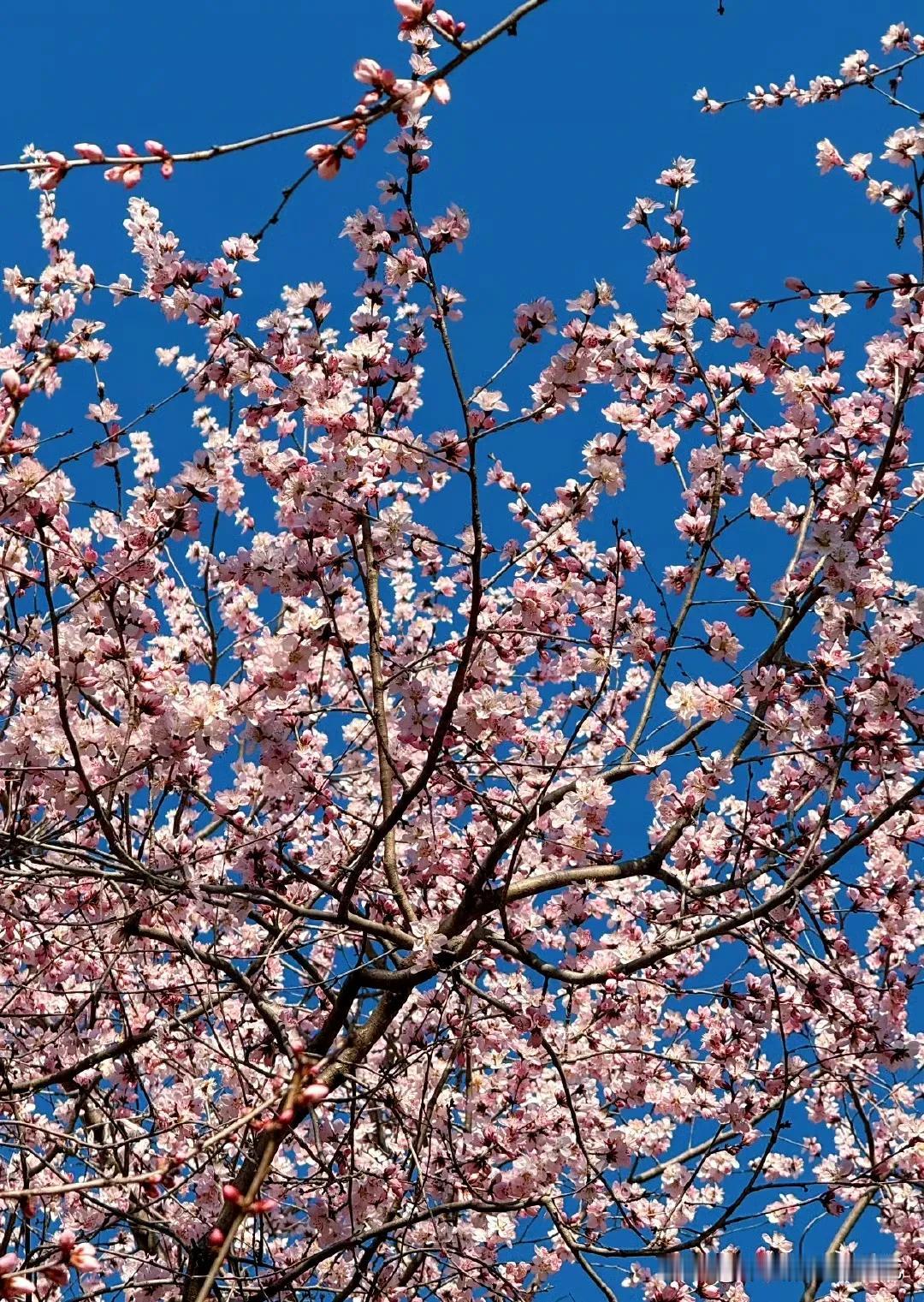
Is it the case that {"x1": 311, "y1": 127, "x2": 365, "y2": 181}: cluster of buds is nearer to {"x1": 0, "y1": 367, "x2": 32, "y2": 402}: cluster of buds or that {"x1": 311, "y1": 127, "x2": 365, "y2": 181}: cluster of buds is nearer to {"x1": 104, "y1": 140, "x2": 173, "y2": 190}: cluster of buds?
{"x1": 104, "y1": 140, "x2": 173, "y2": 190}: cluster of buds

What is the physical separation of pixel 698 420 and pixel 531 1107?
335 cm

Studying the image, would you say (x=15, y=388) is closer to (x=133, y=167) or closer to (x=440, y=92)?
(x=133, y=167)

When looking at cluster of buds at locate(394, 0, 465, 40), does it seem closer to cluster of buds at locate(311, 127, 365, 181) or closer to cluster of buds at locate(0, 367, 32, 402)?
cluster of buds at locate(311, 127, 365, 181)

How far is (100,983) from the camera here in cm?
405

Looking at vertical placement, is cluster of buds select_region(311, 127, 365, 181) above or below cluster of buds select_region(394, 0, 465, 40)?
below

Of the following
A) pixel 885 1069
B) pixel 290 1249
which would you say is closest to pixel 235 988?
pixel 290 1249

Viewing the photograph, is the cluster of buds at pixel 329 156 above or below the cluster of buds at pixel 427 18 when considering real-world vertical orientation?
below

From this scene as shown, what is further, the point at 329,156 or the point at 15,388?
the point at 15,388

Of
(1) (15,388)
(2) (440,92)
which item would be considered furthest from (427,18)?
(1) (15,388)

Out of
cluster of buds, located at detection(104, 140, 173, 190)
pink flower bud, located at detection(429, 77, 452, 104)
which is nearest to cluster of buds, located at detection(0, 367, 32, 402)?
cluster of buds, located at detection(104, 140, 173, 190)

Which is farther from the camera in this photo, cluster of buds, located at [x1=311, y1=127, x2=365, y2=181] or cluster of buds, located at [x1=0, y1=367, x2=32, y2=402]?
cluster of buds, located at [x1=0, y1=367, x2=32, y2=402]

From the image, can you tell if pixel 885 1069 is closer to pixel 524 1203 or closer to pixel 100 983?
pixel 524 1203

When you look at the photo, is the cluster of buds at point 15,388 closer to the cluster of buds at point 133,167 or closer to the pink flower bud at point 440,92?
the cluster of buds at point 133,167

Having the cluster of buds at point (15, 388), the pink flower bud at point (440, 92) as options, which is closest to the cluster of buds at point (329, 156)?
the pink flower bud at point (440, 92)
